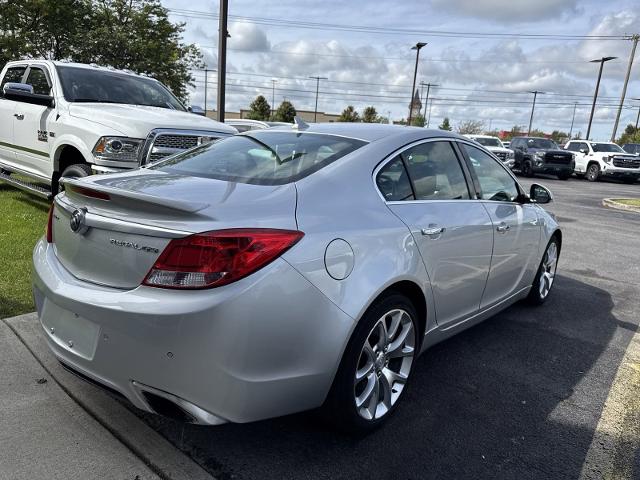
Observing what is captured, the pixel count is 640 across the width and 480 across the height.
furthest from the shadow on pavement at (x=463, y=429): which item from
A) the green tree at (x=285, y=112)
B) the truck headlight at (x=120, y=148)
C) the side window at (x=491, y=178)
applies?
the green tree at (x=285, y=112)

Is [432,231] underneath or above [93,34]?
underneath

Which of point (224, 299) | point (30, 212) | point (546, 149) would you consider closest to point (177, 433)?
point (224, 299)

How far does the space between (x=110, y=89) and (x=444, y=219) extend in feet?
18.2

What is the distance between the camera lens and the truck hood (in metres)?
5.58

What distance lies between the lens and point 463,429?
2877 millimetres

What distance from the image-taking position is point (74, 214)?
8.14ft

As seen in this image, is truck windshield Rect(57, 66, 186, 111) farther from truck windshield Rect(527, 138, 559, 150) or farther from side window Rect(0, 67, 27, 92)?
truck windshield Rect(527, 138, 559, 150)

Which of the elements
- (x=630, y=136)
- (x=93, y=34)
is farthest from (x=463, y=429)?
(x=630, y=136)

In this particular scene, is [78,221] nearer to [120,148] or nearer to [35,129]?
[120,148]

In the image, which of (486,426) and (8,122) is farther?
(8,122)

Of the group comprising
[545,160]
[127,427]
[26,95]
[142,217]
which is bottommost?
[127,427]

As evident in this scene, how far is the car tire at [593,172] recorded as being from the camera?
25.2 m

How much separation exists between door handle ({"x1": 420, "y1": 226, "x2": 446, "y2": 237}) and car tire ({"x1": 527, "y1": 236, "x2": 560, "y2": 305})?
7.02 ft

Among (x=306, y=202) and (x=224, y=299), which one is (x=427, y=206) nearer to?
(x=306, y=202)
